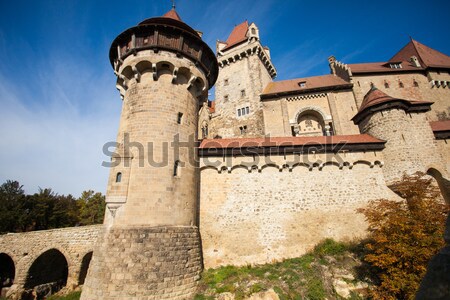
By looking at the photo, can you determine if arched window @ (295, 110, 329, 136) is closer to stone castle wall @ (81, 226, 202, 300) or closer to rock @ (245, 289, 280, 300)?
rock @ (245, 289, 280, 300)

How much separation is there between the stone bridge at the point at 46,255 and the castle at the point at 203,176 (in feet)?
1.82

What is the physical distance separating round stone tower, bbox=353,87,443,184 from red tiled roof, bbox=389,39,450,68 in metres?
15.4

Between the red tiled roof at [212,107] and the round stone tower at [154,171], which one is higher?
the red tiled roof at [212,107]

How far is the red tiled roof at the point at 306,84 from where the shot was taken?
22.5m

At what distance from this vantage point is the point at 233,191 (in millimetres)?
12805

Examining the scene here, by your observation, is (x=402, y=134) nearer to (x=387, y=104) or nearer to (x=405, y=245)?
(x=387, y=104)

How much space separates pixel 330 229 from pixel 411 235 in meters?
4.15

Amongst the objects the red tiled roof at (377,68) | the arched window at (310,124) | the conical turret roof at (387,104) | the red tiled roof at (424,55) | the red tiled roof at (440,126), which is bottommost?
the red tiled roof at (440,126)

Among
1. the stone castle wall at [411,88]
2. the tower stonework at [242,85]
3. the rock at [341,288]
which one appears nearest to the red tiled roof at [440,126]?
→ the stone castle wall at [411,88]

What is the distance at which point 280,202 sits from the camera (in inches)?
498

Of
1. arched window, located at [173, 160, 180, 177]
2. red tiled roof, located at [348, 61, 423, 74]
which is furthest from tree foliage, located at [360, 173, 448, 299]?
red tiled roof, located at [348, 61, 423, 74]

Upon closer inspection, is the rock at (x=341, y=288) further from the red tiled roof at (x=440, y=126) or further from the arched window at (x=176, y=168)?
the red tiled roof at (x=440, y=126)

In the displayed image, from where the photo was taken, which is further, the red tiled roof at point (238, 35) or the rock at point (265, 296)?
the red tiled roof at point (238, 35)

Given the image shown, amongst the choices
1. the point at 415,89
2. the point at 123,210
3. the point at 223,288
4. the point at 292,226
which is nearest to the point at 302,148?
the point at 292,226
